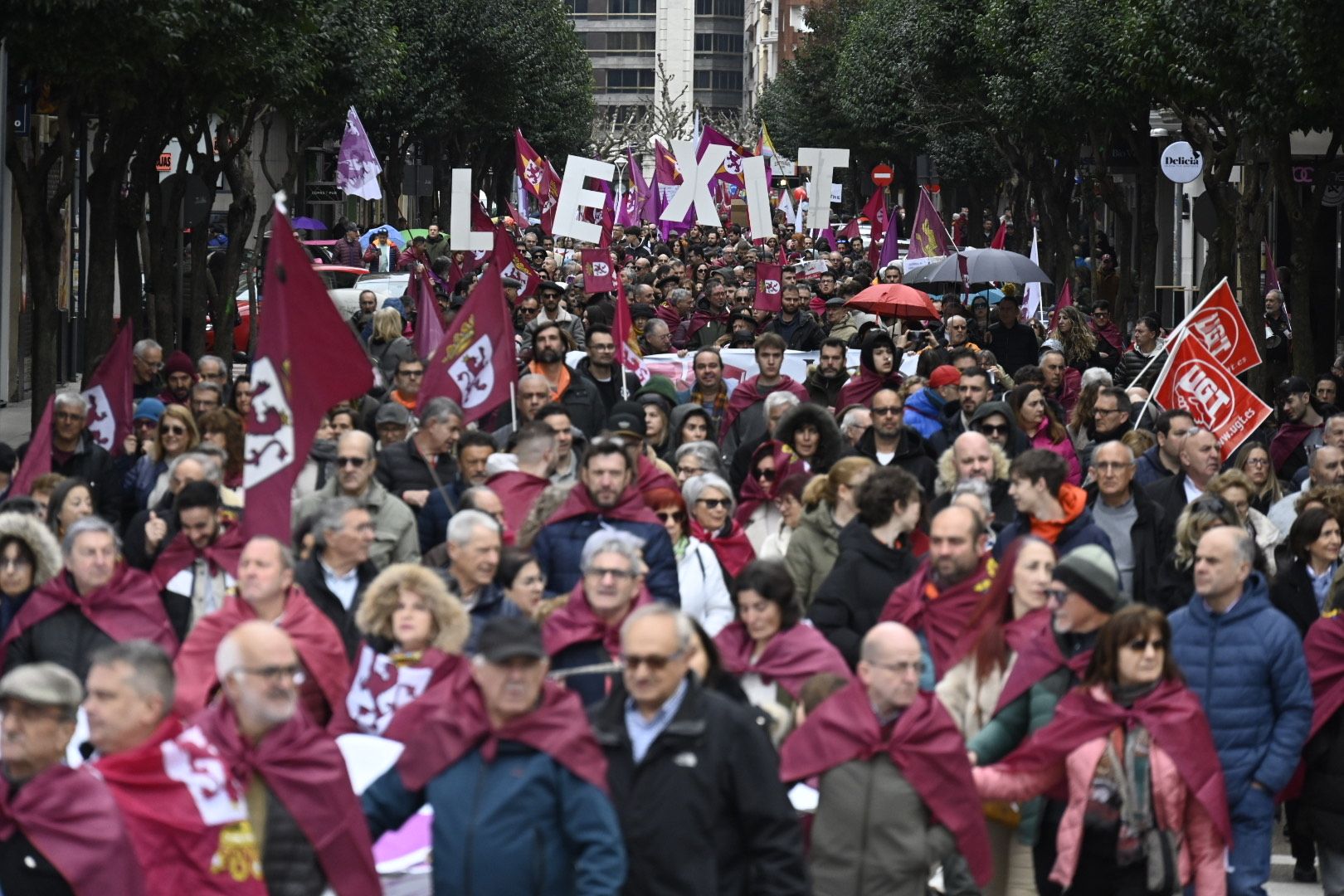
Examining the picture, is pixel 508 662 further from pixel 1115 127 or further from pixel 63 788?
pixel 1115 127

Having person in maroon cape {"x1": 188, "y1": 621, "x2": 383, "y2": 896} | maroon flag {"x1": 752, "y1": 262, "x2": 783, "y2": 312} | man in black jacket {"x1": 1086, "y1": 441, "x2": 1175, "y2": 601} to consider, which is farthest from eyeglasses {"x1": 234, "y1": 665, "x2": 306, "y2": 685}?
maroon flag {"x1": 752, "y1": 262, "x2": 783, "y2": 312}

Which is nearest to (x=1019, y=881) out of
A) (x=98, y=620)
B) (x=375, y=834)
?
(x=375, y=834)

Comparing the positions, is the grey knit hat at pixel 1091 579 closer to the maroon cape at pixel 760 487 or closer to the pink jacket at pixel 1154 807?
the pink jacket at pixel 1154 807

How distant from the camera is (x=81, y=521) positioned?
26.3ft

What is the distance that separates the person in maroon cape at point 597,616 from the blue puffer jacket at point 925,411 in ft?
21.1

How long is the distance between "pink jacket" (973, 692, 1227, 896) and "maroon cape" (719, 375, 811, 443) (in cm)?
774

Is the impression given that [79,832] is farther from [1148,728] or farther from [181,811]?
[1148,728]

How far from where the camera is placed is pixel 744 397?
47.6 feet

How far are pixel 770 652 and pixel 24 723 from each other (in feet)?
8.11

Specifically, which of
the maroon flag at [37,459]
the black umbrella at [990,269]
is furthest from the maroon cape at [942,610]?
the black umbrella at [990,269]

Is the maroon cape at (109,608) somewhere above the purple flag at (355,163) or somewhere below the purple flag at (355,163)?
below

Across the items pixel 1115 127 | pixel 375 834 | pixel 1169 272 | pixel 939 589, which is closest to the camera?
pixel 375 834

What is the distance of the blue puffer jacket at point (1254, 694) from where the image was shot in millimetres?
7293

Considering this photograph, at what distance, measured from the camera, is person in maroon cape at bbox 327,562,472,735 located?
686 centimetres
